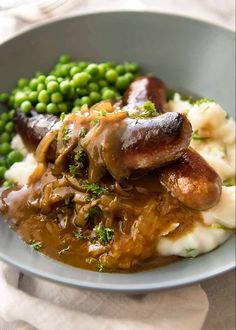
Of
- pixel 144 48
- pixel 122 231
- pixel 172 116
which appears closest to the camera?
pixel 172 116

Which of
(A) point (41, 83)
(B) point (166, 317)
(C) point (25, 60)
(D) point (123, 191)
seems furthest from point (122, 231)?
(C) point (25, 60)

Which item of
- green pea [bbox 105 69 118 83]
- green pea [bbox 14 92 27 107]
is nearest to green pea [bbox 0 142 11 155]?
green pea [bbox 14 92 27 107]

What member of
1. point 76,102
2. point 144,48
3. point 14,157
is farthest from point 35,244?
point 144,48

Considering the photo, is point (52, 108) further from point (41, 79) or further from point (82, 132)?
point (82, 132)

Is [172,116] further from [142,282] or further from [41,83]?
[41,83]

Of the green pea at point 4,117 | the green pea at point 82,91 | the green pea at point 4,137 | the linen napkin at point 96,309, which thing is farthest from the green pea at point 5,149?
the linen napkin at point 96,309

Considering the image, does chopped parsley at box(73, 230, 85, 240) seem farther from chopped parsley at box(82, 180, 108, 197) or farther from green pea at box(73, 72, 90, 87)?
green pea at box(73, 72, 90, 87)
